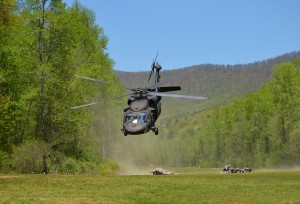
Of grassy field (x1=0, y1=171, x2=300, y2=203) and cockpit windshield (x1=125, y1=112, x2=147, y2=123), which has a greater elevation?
cockpit windshield (x1=125, y1=112, x2=147, y2=123)

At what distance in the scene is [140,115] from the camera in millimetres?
30531

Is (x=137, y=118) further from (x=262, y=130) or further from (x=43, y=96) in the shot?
(x=262, y=130)

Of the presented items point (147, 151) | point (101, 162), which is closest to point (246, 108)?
point (147, 151)

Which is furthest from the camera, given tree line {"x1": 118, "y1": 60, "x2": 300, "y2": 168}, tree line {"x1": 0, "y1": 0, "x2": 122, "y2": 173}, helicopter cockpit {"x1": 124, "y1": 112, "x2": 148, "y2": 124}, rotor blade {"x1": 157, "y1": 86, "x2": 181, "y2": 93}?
tree line {"x1": 118, "y1": 60, "x2": 300, "y2": 168}

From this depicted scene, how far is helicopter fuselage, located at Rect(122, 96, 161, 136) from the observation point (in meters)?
30.2

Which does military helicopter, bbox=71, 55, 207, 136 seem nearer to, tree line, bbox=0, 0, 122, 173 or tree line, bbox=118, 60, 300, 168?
tree line, bbox=0, 0, 122, 173

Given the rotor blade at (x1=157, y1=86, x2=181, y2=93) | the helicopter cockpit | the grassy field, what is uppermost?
the rotor blade at (x1=157, y1=86, x2=181, y2=93)

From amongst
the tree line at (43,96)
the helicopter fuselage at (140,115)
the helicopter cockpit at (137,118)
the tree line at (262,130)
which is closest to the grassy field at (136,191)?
the helicopter fuselage at (140,115)

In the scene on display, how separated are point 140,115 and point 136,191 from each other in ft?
19.9

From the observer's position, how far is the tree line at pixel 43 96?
159ft

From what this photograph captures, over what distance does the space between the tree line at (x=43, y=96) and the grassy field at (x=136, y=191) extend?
450 inches

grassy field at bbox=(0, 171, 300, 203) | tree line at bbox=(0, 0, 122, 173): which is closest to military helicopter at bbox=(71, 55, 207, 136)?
grassy field at bbox=(0, 171, 300, 203)

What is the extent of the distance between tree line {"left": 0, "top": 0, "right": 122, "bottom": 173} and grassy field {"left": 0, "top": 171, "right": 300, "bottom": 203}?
1143cm

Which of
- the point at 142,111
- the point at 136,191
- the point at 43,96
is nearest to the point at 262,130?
the point at 43,96
